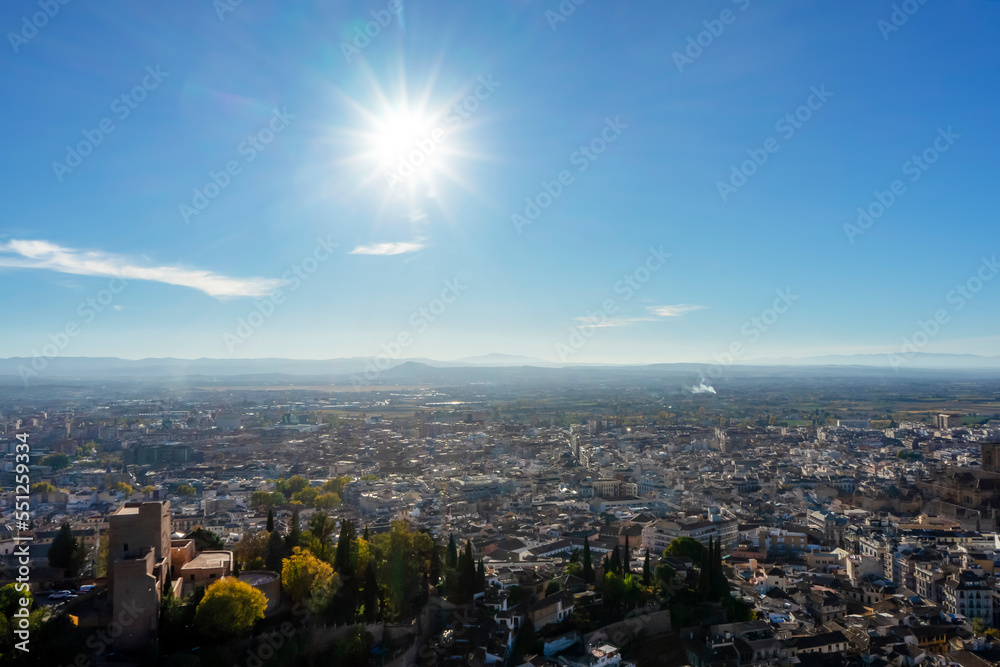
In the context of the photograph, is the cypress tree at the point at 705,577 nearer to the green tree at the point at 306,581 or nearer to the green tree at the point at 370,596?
the green tree at the point at 370,596

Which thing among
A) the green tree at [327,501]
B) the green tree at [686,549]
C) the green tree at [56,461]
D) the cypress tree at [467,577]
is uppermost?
the cypress tree at [467,577]

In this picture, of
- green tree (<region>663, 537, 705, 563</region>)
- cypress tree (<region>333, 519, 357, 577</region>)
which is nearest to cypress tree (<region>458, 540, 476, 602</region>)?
cypress tree (<region>333, 519, 357, 577</region>)

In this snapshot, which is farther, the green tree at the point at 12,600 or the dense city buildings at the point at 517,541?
the dense city buildings at the point at 517,541

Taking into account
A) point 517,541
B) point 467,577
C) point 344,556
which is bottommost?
point 517,541

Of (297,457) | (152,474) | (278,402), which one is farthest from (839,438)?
(278,402)

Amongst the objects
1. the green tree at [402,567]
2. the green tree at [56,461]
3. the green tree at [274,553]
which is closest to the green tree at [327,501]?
the green tree at [402,567]

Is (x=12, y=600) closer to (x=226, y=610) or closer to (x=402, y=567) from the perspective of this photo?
(x=226, y=610)

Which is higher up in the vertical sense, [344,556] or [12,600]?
[12,600]

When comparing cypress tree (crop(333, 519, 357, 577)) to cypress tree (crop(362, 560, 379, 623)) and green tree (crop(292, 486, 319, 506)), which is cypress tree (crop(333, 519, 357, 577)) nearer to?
cypress tree (crop(362, 560, 379, 623))

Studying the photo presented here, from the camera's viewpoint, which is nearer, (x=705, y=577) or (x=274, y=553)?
(x=274, y=553)

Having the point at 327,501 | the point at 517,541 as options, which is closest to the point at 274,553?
the point at 517,541
